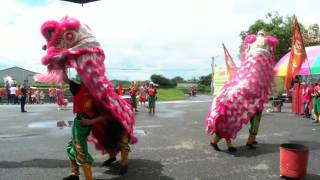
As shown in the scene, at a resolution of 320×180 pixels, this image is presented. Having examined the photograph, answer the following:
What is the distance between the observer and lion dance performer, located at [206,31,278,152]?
7.90 m

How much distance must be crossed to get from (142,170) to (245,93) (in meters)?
2.81

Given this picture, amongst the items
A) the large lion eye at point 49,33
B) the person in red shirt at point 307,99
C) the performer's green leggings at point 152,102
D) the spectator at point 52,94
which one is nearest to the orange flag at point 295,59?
the person in red shirt at point 307,99

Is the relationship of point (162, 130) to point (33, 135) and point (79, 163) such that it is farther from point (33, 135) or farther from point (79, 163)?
point (79, 163)

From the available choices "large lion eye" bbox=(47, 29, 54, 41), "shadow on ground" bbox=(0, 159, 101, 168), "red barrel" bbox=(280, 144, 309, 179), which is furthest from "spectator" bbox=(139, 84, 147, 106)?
"large lion eye" bbox=(47, 29, 54, 41)

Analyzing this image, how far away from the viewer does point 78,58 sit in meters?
5.36

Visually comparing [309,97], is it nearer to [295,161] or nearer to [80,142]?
[295,161]

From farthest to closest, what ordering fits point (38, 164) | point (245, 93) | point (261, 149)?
point (261, 149) → point (245, 93) → point (38, 164)

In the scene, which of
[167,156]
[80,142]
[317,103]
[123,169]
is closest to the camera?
[80,142]

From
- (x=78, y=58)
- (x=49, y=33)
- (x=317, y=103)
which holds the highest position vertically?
(x=49, y=33)

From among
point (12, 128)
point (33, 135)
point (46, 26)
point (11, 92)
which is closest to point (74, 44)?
point (46, 26)

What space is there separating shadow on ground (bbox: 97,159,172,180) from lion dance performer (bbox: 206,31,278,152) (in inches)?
69.6

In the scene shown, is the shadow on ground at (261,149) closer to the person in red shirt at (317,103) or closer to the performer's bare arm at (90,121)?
the performer's bare arm at (90,121)

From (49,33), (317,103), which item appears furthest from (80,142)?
(317,103)

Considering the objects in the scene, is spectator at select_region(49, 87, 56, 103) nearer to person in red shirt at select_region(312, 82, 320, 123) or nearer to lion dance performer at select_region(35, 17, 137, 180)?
person in red shirt at select_region(312, 82, 320, 123)
